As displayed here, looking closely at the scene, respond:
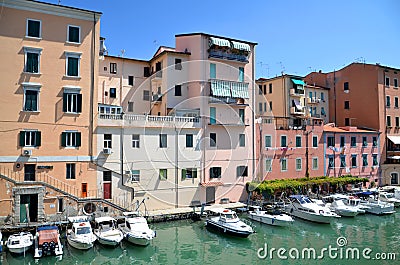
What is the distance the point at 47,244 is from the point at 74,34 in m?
15.3

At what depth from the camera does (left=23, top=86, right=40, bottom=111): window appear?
23714 mm

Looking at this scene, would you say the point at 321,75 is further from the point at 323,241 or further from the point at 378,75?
the point at 323,241

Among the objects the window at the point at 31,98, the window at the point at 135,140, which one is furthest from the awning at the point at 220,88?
the window at the point at 31,98

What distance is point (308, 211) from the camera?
28.0 meters

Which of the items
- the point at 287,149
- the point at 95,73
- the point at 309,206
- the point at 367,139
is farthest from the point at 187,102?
the point at 367,139

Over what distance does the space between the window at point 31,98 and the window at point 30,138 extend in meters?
1.70

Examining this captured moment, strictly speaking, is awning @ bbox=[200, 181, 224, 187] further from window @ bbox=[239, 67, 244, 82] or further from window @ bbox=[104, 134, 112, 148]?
window @ bbox=[239, 67, 244, 82]

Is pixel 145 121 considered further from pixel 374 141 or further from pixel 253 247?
pixel 374 141

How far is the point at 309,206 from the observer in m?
28.4

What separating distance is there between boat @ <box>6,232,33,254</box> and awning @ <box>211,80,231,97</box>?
19.0 metres

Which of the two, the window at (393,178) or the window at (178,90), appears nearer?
the window at (178,90)

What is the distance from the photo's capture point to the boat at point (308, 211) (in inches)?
1062

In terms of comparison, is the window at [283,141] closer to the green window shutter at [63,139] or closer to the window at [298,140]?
the window at [298,140]

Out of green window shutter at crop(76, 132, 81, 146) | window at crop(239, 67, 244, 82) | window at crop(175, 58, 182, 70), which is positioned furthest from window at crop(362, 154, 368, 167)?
green window shutter at crop(76, 132, 81, 146)
